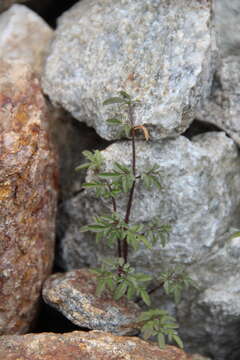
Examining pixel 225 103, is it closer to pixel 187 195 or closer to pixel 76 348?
pixel 187 195

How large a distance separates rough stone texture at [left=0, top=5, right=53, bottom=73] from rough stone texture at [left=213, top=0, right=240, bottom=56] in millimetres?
1199

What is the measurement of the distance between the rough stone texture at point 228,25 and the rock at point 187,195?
2.22 ft

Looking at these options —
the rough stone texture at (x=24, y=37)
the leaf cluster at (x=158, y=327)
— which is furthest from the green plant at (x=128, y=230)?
the rough stone texture at (x=24, y=37)

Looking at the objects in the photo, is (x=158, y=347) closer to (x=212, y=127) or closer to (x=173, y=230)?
(x=173, y=230)

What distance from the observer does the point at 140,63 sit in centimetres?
304

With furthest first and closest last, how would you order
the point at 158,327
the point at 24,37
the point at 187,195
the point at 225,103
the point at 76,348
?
1. the point at 24,37
2. the point at 225,103
3. the point at 187,195
4. the point at 158,327
5. the point at 76,348

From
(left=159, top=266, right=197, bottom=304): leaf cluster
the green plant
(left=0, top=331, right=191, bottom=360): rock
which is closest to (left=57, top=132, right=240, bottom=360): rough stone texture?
the green plant

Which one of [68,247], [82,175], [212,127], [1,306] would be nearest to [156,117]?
[212,127]

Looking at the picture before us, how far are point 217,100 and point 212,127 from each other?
178mm

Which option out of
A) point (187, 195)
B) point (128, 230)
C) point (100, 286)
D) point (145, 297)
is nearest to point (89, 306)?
point (100, 286)

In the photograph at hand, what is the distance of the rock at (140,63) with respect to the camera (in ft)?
9.61

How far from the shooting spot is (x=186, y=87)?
2910 millimetres

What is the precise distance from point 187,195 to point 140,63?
84 centimetres

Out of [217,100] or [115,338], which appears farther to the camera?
[217,100]
